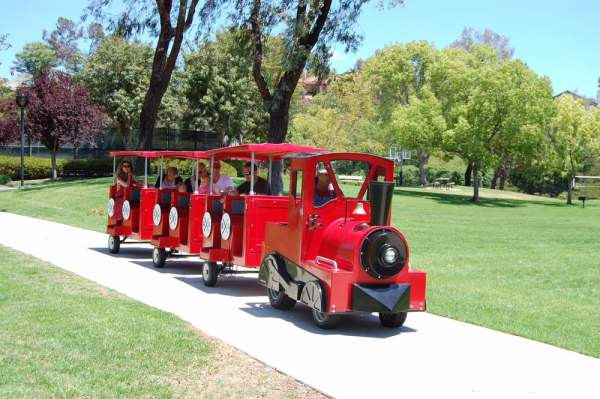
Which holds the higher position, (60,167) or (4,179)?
(60,167)

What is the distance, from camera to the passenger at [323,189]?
9.67 metres

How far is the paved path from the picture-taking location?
263 inches

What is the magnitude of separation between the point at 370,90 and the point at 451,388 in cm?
6012

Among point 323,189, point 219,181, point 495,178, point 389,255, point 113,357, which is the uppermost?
point 323,189

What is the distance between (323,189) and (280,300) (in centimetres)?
169

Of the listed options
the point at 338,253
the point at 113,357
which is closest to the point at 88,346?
the point at 113,357

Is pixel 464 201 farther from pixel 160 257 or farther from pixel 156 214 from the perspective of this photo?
pixel 160 257

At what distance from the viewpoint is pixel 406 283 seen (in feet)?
29.9

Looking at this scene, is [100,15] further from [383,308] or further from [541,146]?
[541,146]

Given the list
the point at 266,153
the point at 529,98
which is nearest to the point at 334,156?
the point at 266,153

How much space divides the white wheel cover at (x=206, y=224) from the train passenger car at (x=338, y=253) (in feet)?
6.75

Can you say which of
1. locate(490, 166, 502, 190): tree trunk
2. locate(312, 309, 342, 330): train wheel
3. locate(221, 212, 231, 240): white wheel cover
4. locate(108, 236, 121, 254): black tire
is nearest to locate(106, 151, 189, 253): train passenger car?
locate(108, 236, 121, 254): black tire

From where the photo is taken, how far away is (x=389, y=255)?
28.9 feet

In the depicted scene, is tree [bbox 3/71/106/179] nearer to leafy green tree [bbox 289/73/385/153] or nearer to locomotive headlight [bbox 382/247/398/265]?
leafy green tree [bbox 289/73/385/153]
